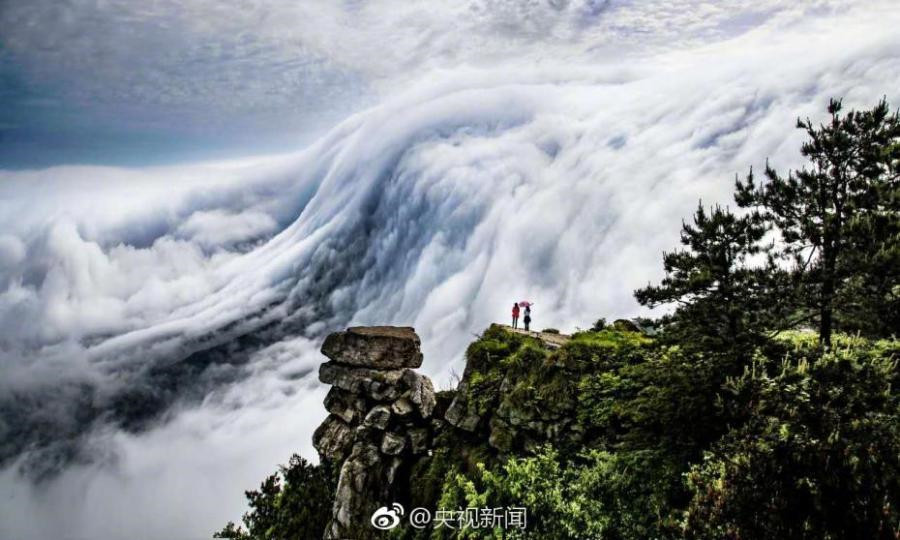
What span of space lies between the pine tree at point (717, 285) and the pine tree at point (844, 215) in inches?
51.4

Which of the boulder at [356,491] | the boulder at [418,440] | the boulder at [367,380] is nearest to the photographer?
the boulder at [356,491]

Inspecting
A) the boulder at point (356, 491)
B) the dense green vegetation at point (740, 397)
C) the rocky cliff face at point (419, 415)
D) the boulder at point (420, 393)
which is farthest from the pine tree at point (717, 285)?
the boulder at point (356, 491)

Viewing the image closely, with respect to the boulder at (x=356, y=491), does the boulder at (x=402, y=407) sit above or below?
above

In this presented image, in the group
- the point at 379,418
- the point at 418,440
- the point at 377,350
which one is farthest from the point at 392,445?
the point at 377,350

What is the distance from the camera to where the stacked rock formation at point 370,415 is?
68.3ft

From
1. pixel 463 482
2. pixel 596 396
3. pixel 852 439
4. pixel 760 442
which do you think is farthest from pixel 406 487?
pixel 852 439

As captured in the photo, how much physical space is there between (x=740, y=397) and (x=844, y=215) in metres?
7.81

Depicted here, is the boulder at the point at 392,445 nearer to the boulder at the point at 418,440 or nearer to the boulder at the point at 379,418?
the boulder at the point at 418,440

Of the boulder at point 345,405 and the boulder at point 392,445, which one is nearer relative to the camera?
the boulder at point 392,445

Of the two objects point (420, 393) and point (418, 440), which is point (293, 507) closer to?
point (418, 440)

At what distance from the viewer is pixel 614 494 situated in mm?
A: 14070

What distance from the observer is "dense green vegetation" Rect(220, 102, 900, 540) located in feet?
29.8

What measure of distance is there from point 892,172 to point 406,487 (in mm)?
21859

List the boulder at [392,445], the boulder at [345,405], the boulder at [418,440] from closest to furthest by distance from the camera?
the boulder at [392,445] → the boulder at [418,440] → the boulder at [345,405]
